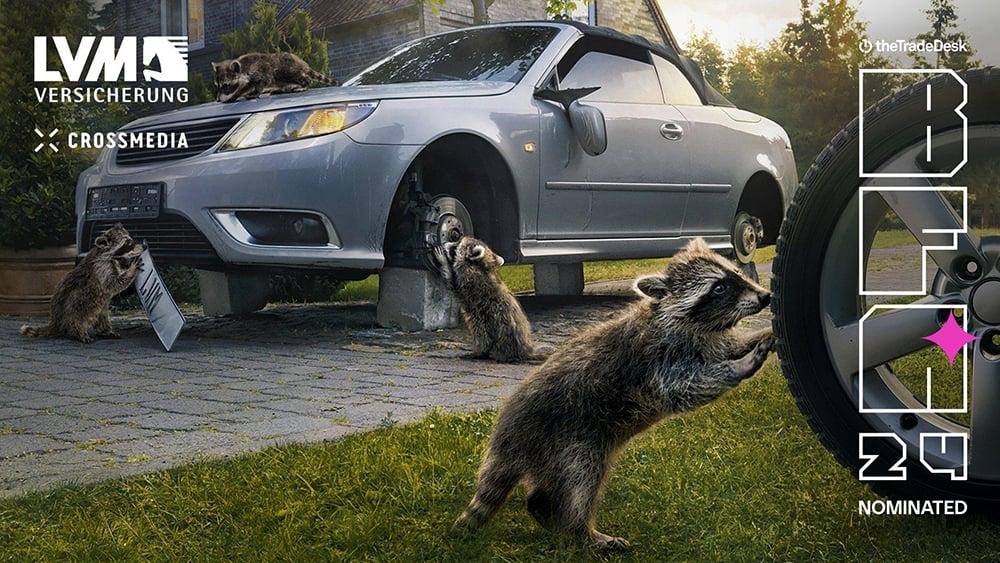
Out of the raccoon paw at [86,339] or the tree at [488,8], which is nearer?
the tree at [488,8]

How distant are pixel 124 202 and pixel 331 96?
0.61 m

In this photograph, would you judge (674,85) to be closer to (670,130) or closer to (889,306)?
(670,130)

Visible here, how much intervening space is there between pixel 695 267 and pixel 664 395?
194 mm

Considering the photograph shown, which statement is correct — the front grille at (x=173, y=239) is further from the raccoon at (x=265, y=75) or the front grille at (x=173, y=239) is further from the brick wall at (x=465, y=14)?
the brick wall at (x=465, y=14)

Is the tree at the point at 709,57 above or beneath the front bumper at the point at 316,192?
above

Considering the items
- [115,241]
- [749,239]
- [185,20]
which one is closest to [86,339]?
[115,241]

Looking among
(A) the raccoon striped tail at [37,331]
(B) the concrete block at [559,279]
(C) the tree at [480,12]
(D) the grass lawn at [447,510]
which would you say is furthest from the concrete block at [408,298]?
(A) the raccoon striped tail at [37,331]

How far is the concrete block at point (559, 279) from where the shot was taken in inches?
91.6

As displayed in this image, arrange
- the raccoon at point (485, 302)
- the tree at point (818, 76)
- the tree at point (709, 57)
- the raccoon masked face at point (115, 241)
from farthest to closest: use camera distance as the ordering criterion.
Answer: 1. the raccoon masked face at point (115, 241)
2. the raccoon at point (485, 302)
3. the tree at point (709, 57)
4. the tree at point (818, 76)

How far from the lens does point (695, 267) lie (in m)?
1.54

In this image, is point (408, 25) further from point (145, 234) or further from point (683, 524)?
point (683, 524)

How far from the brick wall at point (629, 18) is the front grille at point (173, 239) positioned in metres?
0.97

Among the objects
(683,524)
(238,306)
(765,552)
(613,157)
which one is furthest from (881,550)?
(238,306)

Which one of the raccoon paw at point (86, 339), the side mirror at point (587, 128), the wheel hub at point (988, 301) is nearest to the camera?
the wheel hub at point (988, 301)
